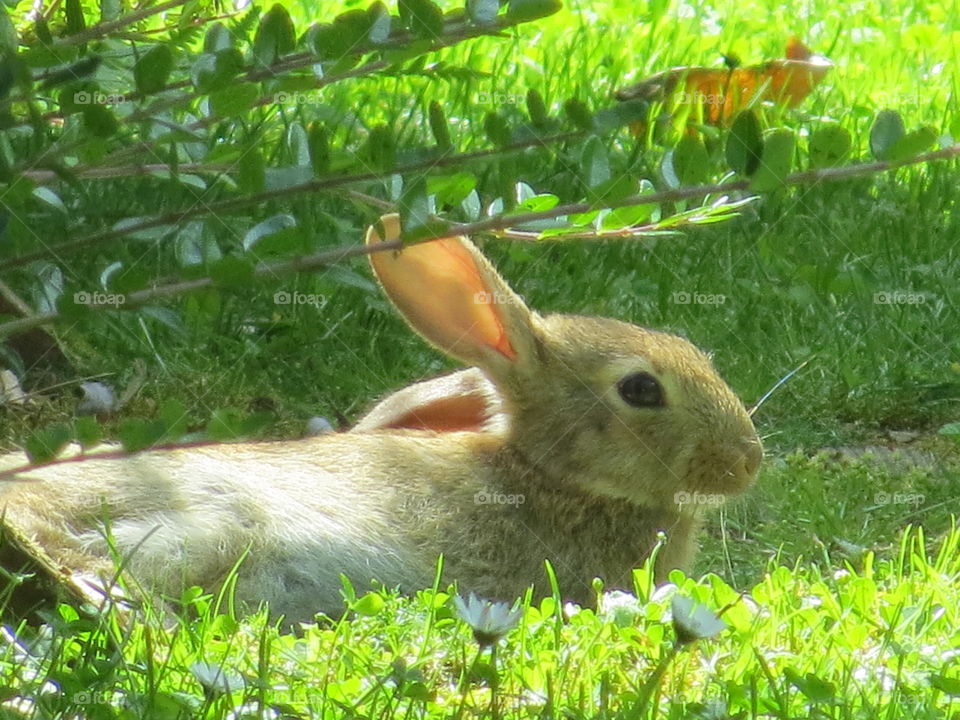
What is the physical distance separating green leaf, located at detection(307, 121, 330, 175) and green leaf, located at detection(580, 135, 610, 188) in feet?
1.81

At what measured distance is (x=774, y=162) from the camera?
323 cm

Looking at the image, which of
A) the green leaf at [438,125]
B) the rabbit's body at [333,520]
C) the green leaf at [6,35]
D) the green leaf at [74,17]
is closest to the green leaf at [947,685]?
the green leaf at [438,125]

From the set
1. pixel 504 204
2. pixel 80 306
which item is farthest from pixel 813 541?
pixel 80 306

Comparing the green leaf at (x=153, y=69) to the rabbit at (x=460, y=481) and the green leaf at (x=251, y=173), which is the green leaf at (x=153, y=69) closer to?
the green leaf at (x=251, y=173)

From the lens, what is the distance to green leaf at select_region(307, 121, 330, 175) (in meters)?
3.33

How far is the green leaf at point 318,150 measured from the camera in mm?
3334

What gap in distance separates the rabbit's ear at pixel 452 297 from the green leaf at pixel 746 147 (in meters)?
1.69

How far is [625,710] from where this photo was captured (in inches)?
122

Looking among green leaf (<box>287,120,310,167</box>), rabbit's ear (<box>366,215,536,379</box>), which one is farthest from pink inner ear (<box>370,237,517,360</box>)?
green leaf (<box>287,120,310,167</box>)

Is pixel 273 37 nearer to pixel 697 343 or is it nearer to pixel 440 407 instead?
pixel 440 407

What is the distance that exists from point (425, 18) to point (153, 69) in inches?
21.6

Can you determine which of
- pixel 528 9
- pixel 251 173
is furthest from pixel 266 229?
pixel 528 9

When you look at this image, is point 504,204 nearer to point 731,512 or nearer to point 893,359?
point 731,512

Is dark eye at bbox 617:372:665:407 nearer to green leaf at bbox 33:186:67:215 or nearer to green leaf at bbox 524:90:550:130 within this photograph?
green leaf at bbox 524:90:550:130
